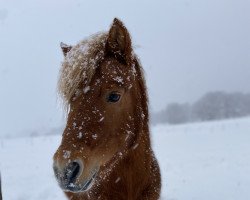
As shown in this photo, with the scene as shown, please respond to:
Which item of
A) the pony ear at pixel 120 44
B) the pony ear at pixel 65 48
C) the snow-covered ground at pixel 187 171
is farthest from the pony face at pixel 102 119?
the snow-covered ground at pixel 187 171

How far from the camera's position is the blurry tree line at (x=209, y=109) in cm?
5365

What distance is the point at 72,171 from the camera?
268cm

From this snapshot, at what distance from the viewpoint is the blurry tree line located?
53.7 meters

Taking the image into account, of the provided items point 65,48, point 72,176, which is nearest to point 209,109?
point 65,48

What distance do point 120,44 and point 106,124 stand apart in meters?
0.76

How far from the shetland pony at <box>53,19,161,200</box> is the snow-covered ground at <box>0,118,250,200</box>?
2.51 metres

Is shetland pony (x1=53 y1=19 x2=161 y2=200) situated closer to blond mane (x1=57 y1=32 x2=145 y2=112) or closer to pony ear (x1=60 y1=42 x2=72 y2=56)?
blond mane (x1=57 y1=32 x2=145 y2=112)

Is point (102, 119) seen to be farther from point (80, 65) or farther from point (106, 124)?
point (80, 65)

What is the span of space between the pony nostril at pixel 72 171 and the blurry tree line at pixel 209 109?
50.4 m

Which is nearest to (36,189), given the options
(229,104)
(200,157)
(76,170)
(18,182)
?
(18,182)

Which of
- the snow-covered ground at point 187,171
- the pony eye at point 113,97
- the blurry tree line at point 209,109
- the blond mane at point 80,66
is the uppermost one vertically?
the blond mane at point 80,66

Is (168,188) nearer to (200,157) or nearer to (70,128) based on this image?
(200,157)

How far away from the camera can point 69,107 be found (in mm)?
3311

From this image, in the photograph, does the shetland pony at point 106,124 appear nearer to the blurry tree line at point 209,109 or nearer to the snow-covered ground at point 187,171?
the snow-covered ground at point 187,171
